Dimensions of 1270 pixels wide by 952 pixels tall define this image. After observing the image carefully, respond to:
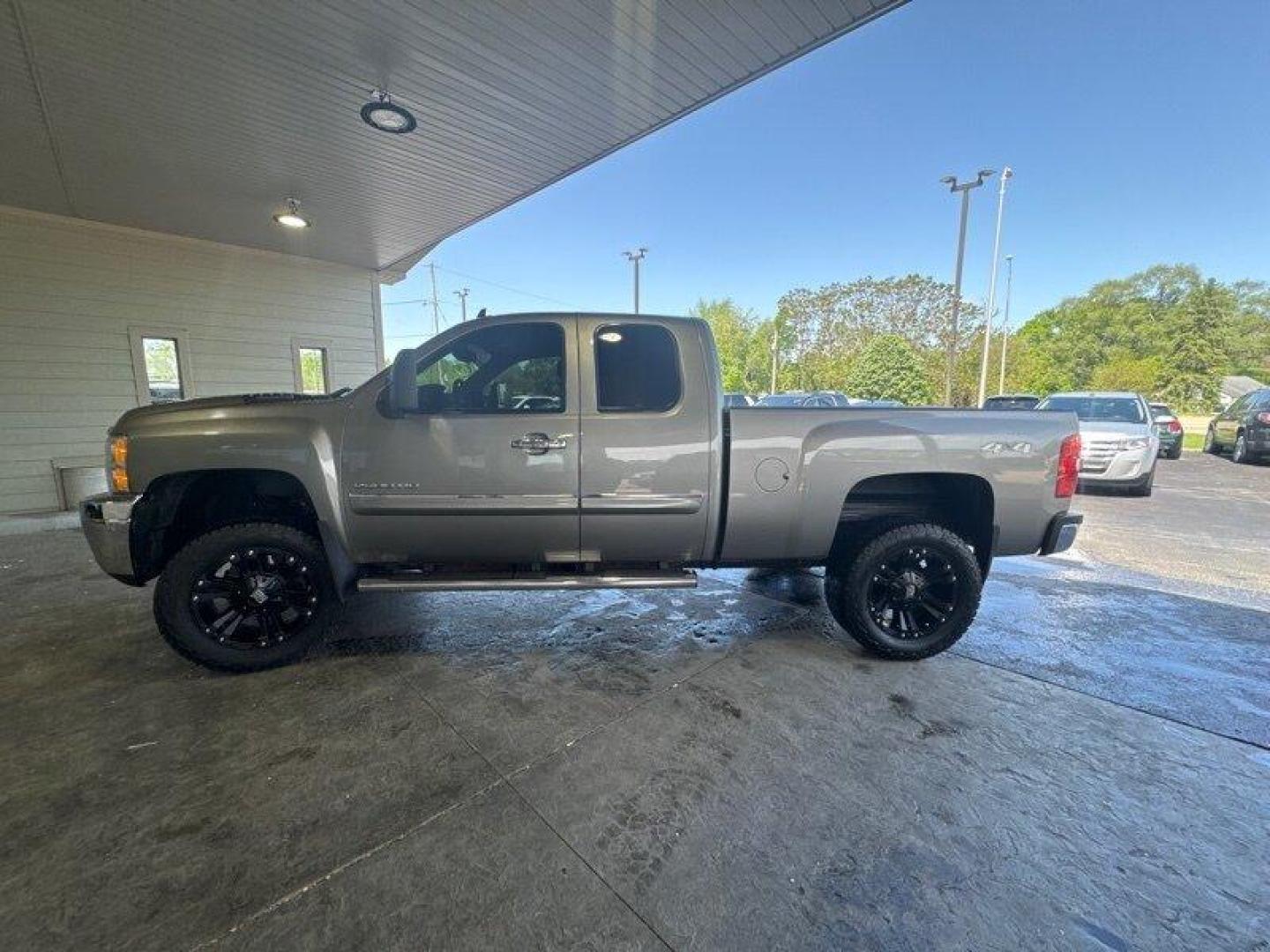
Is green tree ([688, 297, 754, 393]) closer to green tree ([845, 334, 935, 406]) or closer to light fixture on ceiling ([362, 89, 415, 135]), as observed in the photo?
green tree ([845, 334, 935, 406])

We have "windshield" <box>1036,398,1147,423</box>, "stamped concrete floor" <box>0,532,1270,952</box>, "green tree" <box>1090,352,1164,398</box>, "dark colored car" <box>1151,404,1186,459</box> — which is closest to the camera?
"stamped concrete floor" <box>0,532,1270,952</box>

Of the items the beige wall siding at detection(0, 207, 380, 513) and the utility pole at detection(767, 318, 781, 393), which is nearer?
the beige wall siding at detection(0, 207, 380, 513)

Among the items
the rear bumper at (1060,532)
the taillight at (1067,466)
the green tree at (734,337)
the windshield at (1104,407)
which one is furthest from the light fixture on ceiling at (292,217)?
the green tree at (734,337)

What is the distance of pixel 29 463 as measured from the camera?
6.88 metres

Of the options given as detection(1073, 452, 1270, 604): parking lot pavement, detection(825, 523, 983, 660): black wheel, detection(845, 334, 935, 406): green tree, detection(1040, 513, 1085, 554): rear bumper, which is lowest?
detection(1073, 452, 1270, 604): parking lot pavement

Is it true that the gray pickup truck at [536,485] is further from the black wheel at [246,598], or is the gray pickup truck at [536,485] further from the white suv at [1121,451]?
the white suv at [1121,451]

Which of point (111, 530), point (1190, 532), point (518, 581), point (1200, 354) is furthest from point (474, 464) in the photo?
point (1200, 354)

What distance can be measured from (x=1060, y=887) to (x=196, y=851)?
288cm

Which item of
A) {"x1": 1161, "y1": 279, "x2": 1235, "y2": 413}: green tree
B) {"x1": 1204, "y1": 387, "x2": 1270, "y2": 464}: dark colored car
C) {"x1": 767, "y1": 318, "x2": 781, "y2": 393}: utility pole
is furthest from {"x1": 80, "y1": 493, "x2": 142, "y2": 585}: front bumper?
{"x1": 1161, "y1": 279, "x2": 1235, "y2": 413}: green tree

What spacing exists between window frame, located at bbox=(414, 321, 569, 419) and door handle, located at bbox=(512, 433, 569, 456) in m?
0.13

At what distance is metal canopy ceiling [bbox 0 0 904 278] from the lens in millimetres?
3564

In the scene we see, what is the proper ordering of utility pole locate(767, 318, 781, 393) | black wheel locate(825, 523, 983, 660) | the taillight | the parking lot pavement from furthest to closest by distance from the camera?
utility pole locate(767, 318, 781, 393), the parking lot pavement, black wheel locate(825, 523, 983, 660), the taillight

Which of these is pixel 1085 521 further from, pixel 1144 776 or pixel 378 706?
pixel 378 706

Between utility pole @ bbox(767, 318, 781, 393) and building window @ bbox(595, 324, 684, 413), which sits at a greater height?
utility pole @ bbox(767, 318, 781, 393)
